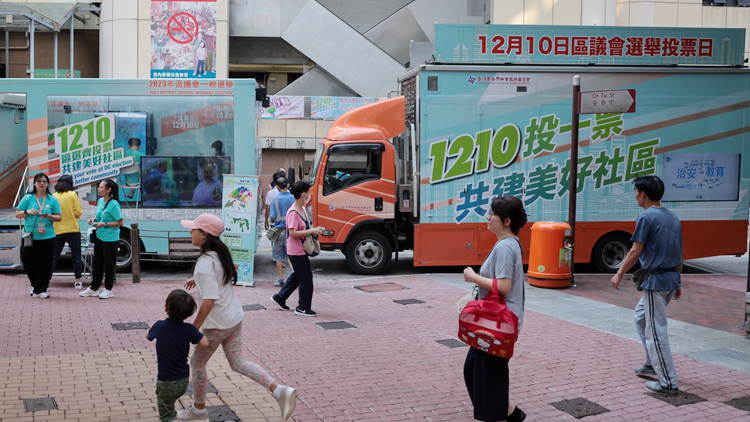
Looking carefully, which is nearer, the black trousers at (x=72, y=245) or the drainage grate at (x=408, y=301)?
the drainage grate at (x=408, y=301)

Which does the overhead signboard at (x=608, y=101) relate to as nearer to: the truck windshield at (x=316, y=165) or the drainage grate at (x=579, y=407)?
the truck windshield at (x=316, y=165)

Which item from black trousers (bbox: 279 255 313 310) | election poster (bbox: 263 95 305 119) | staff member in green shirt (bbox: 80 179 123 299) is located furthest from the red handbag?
election poster (bbox: 263 95 305 119)

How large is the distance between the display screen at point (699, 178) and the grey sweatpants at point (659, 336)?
6680 millimetres

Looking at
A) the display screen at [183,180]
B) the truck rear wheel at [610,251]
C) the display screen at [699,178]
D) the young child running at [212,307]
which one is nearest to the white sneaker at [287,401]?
the young child running at [212,307]

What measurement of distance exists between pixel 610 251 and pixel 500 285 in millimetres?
8515

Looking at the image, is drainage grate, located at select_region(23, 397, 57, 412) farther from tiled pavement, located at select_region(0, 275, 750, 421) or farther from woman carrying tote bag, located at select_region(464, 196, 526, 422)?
woman carrying tote bag, located at select_region(464, 196, 526, 422)

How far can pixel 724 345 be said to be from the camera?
22.2ft

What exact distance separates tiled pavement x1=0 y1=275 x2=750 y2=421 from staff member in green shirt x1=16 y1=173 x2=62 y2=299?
34 centimetres

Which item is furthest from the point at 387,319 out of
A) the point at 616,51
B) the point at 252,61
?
the point at 252,61

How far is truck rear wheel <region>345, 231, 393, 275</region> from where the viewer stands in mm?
11320

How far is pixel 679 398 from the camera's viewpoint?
5.13m

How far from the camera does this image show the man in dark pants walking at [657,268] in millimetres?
5254

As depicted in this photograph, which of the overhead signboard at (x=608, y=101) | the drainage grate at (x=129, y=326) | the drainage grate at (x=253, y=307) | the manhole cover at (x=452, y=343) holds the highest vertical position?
the overhead signboard at (x=608, y=101)

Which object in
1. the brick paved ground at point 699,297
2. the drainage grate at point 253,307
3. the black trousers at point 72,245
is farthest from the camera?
the black trousers at point 72,245
